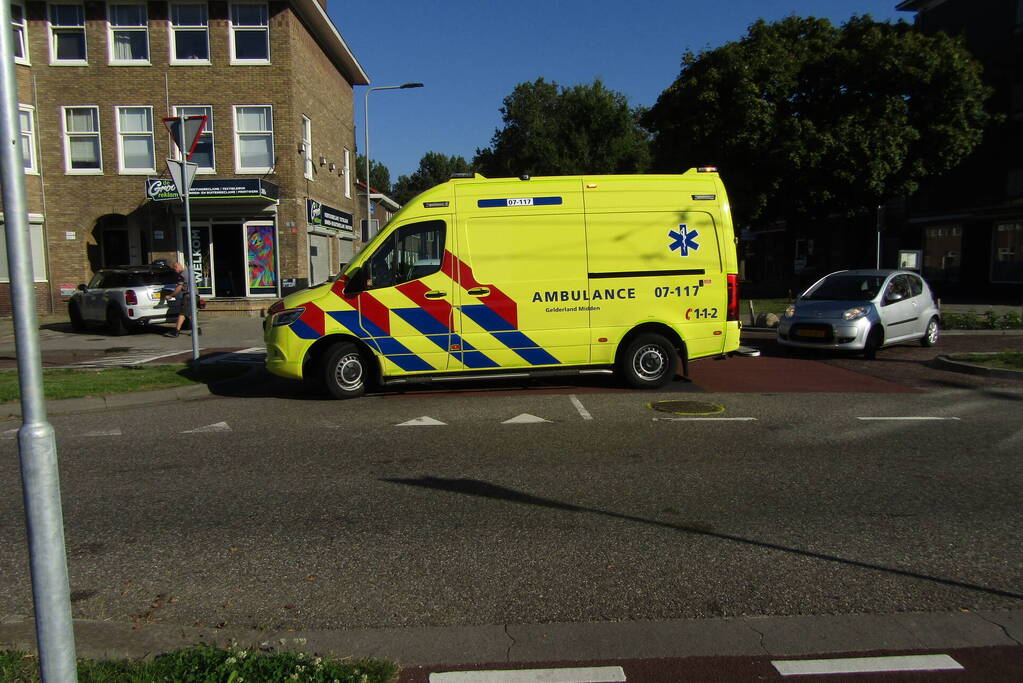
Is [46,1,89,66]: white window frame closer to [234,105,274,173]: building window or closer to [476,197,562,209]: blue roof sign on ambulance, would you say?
[234,105,274,173]: building window

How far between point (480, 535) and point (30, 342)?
3003 millimetres

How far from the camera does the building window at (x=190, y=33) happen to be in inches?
852

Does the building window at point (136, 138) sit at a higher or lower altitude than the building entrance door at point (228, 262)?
higher

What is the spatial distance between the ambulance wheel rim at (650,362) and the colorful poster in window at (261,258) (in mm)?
15387

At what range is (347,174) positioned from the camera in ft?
97.8

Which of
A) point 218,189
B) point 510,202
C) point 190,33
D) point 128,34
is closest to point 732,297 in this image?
point 510,202

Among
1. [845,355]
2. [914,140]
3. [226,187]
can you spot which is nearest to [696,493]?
[845,355]

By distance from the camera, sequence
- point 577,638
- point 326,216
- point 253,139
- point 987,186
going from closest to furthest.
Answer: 1. point 577,638
2. point 253,139
3. point 326,216
4. point 987,186

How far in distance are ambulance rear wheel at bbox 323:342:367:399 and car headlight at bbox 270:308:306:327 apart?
0.60 meters

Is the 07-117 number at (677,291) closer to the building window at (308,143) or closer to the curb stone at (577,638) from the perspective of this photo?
the curb stone at (577,638)

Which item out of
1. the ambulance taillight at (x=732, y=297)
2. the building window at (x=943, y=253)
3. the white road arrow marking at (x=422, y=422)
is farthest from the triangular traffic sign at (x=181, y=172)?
the building window at (x=943, y=253)

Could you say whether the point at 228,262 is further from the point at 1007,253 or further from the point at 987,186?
the point at 1007,253

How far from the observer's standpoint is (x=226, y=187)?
20469 mm

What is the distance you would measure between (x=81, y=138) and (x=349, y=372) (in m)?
17.3
